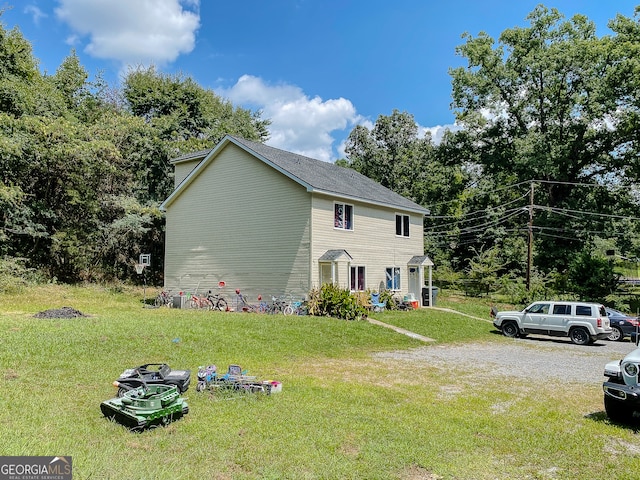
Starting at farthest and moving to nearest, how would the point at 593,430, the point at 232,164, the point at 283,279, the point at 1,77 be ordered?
the point at 1,77 < the point at 232,164 < the point at 283,279 < the point at 593,430

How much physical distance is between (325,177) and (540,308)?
37.2 feet

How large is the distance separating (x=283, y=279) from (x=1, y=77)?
20498mm

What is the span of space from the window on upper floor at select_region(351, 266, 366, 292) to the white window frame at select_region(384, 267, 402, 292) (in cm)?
211

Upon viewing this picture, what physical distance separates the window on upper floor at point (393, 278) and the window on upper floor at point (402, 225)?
2075 millimetres

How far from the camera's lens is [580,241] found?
32406mm

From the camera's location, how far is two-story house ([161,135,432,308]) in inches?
779

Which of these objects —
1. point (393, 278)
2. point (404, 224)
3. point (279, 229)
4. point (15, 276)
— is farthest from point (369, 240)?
point (15, 276)

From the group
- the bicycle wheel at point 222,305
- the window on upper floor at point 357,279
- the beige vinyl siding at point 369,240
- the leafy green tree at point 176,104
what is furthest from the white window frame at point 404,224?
the leafy green tree at point 176,104

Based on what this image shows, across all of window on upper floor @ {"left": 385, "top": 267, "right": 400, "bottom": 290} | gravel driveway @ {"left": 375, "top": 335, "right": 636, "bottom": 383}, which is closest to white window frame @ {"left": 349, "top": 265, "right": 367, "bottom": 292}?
window on upper floor @ {"left": 385, "top": 267, "right": 400, "bottom": 290}

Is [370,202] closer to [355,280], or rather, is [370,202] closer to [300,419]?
[355,280]

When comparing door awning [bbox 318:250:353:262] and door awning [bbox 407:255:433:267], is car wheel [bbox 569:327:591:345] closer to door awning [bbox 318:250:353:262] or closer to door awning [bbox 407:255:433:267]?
door awning [bbox 407:255:433:267]

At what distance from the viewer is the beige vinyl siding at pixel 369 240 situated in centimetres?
1984

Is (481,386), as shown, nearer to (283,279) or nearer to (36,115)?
(283,279)

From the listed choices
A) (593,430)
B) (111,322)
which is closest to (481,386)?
(593,430)
